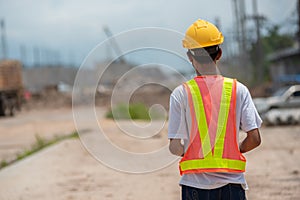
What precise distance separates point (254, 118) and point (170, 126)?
499mm

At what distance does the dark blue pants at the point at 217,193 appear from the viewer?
A: 3.32 metres

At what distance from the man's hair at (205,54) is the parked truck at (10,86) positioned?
33.7 m

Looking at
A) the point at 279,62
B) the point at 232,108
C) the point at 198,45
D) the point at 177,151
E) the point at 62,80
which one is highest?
the point at 198,45

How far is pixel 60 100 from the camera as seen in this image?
2034 inches

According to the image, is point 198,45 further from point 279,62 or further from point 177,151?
point 279,62

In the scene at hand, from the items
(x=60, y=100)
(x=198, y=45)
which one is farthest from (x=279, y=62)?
(x=198, y=45)

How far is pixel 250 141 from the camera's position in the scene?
342cm

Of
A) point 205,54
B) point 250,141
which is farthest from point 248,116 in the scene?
point 205,54

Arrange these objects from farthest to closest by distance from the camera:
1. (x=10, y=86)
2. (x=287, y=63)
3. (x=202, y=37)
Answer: (x=287, y=63), (x=10, y=86), (x=202, y=37)

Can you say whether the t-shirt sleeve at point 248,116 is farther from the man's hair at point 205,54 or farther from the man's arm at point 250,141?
the man's hair at point 205,54

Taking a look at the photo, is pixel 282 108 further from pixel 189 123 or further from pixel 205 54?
pixel 189 123

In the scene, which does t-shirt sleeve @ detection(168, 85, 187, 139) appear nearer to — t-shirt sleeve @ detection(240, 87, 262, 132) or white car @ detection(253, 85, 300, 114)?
t-shirt sleeve @ detection(240, 87, 262, 132)

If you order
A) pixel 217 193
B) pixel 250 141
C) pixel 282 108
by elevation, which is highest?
pixel 250 141

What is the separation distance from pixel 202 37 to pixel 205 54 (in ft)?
0.34
